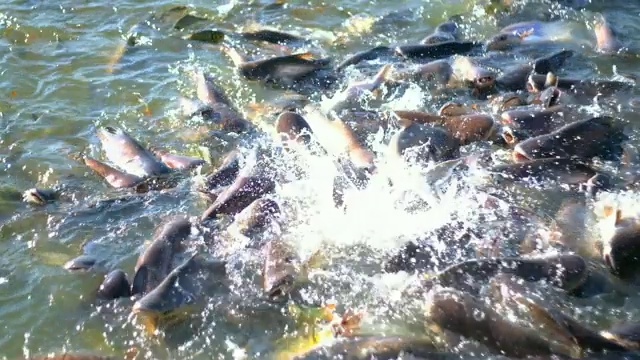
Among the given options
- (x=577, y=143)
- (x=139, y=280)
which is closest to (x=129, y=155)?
(x=139, y=280)

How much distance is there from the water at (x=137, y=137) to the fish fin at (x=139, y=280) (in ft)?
0.56

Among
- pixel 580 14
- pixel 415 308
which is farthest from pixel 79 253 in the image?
pixel 580 14

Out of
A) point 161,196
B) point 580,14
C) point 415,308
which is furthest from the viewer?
point 580,14

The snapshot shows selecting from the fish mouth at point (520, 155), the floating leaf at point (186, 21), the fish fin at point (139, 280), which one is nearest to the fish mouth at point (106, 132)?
the fish fin at point (139, 280)

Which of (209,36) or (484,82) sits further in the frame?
(209,36)

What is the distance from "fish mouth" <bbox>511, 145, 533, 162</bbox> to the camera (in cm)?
574

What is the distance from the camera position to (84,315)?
468 centimetres

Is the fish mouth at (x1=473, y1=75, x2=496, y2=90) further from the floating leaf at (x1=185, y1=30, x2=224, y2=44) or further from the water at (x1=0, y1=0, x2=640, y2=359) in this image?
the floating leaf at (x1=185, y1=30, x2=224, y2=44)

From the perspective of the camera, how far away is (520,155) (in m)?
5.78

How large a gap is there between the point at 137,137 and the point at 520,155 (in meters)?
3.87

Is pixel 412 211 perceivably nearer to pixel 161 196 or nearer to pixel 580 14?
pixel 161 196

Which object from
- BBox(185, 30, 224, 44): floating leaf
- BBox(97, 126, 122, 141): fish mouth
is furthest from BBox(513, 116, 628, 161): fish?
BBox(185, 30, 224, 44): floating leaf

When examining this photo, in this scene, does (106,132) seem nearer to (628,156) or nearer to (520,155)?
(520,155)

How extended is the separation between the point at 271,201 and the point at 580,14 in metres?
5.52
